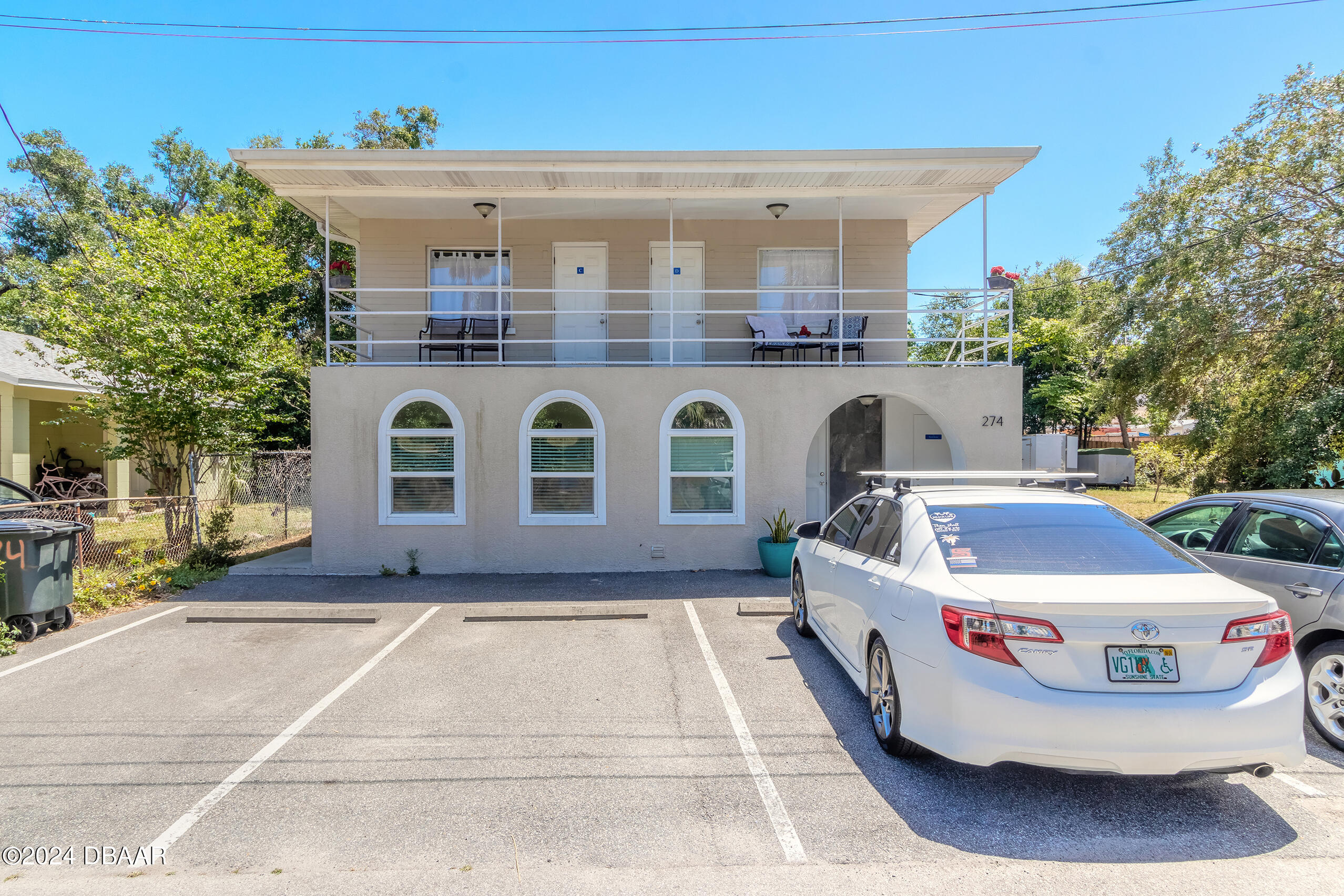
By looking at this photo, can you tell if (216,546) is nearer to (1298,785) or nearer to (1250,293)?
(1298,785)

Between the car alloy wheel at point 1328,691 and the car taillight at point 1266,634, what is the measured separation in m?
1.28

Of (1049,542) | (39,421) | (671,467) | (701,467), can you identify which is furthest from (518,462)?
(39,421)

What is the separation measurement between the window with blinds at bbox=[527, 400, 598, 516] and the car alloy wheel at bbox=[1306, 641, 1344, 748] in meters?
7.46

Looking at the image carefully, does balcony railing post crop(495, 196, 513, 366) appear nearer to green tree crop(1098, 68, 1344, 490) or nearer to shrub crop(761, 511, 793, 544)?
shrub crop(761, 511, 793, 544)

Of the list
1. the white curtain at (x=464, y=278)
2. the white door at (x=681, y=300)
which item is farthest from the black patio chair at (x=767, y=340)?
the white curtain at (x=464, y=278)

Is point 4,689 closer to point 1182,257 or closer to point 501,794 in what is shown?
point 501,794

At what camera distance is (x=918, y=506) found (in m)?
4.29

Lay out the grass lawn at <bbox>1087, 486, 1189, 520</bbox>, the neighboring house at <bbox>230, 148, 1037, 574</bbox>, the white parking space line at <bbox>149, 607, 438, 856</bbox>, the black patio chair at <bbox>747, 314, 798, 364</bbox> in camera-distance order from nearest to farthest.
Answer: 1. the white parking space line at <bbox>149, 607, 438, 856</bbox>
2. the neighboring house at <bbox>230, 148, 1037, 574</bbox>
3. the black patio chair at <bbox>747, 314, 798, 364</bbox>
4. the grass lawn at <bbox>1087, 486, 1189, 520</bbox>

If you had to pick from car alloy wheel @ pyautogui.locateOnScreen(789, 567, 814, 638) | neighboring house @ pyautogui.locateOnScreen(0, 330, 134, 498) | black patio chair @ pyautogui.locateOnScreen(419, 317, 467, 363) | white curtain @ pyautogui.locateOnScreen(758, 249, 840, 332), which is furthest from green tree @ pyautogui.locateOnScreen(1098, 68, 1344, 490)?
neighboring house @ pyautogui.locateOnScreen(0, 330, 134, 498)

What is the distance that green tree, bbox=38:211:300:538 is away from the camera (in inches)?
398

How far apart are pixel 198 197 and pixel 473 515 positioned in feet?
84.8

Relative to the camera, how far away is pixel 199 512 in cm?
1030

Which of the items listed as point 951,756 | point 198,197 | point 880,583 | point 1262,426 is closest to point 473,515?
point 880,583

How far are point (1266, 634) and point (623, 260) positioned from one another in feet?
32.7
